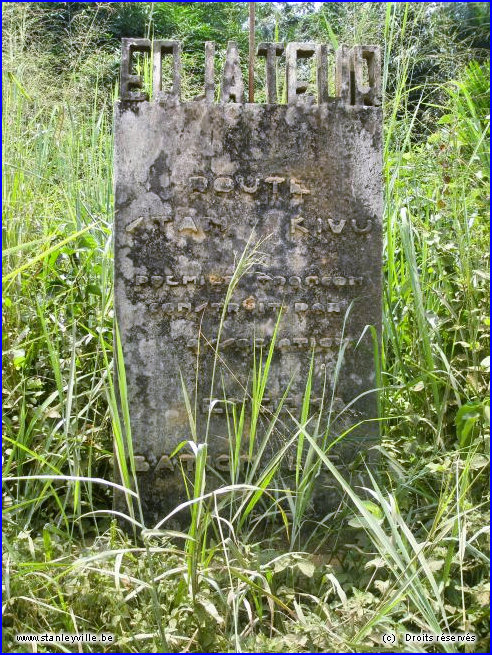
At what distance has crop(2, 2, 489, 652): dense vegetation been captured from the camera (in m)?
1.78

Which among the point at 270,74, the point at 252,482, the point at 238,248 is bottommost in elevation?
the point at 252,482

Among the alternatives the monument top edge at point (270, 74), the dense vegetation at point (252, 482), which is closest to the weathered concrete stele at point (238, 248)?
the monument top edge at point (270, 74)

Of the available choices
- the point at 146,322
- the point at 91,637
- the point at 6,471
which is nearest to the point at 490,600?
the point at 91,637

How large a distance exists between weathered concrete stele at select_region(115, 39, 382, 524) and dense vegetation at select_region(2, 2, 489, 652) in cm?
18

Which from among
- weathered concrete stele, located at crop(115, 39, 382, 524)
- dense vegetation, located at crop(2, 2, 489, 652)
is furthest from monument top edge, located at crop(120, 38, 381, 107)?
dense vegetation, located at crop(2, 2, 489, 652)

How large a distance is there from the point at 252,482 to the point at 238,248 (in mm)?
771

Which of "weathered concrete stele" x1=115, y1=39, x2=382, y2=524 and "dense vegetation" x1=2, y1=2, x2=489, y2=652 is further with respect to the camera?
"weathered concrete stele" x1=115, y1=39, x2=382, y2=524

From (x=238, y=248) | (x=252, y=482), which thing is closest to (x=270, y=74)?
(x=238, y=248)

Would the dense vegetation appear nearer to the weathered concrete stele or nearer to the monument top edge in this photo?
the weathered concrete stele

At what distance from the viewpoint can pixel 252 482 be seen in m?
2.40

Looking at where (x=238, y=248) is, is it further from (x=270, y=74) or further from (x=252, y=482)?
(x=252, y=482)

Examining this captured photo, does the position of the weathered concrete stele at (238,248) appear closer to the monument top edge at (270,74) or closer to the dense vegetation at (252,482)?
the monument top edge at (270,74)

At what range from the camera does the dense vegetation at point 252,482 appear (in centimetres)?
178

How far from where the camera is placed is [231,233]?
7.93ft
